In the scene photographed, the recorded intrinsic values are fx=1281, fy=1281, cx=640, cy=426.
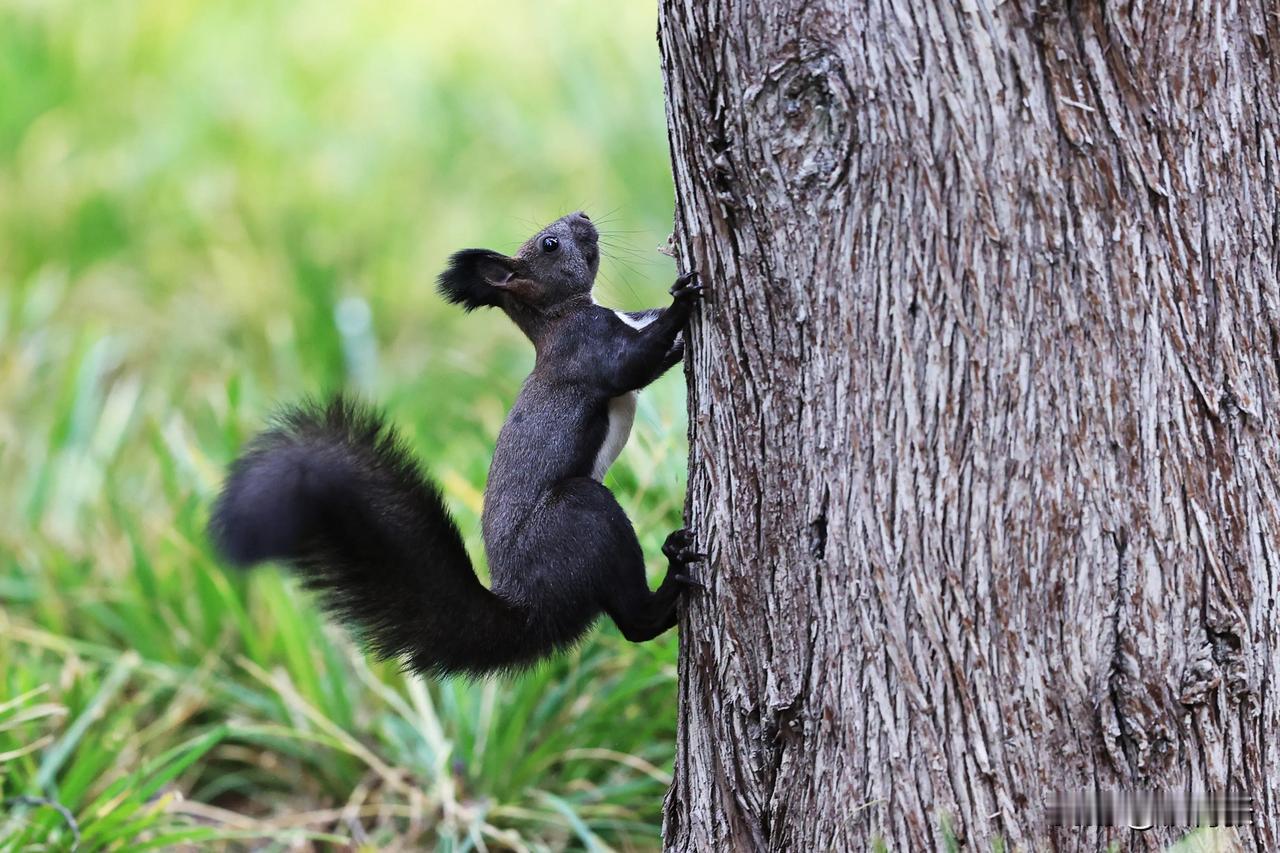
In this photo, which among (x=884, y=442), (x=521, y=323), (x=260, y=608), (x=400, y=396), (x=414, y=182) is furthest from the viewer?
(x=414, y=182)

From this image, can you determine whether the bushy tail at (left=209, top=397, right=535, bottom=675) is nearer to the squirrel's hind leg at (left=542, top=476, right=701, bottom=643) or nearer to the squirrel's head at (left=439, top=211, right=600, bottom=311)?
the squirrel's hind leg at (left=542, top=476, right=701, bottom=643)

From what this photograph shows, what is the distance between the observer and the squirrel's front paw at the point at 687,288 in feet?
6.48

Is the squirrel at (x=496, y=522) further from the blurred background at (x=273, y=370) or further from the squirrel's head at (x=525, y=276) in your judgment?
the blurred background at (x=273, y=370)

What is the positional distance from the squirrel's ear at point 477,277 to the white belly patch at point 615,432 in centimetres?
42

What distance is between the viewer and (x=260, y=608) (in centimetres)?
378

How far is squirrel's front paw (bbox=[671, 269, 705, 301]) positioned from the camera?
1.97 metres

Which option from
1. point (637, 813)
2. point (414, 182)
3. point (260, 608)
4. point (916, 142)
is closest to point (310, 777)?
point (260, 608)

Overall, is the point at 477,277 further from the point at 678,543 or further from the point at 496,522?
the point at 678,543

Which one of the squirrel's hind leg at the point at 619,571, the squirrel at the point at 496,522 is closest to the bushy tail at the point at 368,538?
the squirrel at the point at 496,522

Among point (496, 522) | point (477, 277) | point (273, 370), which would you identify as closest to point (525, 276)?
point (477, 277)

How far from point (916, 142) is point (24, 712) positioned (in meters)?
2.51

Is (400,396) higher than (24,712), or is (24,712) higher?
(400,396)

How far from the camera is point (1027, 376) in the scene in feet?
5.48

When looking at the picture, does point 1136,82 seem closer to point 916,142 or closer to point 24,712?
point 916,142
